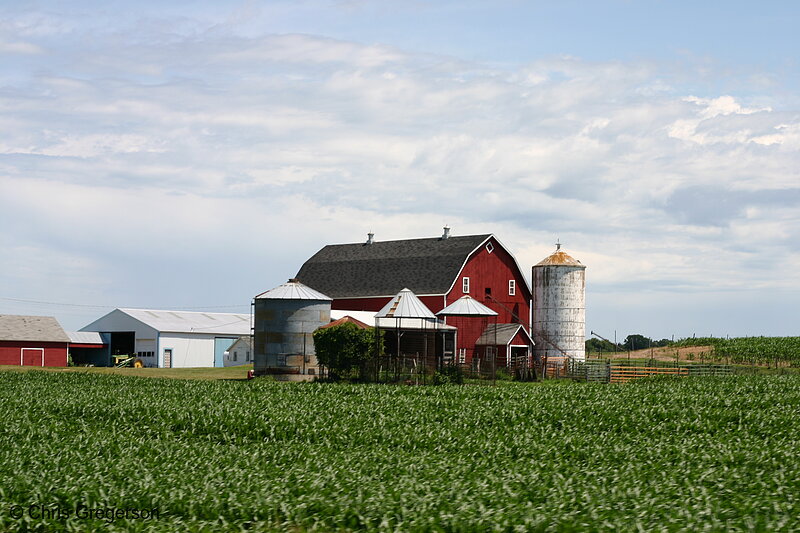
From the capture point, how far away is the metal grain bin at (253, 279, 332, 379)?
4406cm

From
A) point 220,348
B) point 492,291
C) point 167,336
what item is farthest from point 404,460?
point 220,348

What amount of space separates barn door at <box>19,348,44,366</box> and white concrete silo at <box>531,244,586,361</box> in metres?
34.0

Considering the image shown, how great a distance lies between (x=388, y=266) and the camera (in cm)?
6169

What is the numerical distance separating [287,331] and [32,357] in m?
26.2

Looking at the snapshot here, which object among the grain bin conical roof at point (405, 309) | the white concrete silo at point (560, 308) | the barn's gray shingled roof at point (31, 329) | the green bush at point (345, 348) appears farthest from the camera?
the barn's gray shingled roof at point (31, 329)

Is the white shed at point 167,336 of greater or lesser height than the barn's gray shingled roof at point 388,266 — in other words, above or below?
below

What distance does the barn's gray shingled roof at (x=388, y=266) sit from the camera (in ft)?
189

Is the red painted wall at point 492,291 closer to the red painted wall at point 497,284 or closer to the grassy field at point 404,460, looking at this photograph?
the red painted wall at point 497,284

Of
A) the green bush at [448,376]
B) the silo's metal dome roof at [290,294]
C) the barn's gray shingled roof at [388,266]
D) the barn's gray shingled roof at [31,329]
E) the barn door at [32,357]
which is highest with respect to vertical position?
the barn's gray shingled roof at [388,266]

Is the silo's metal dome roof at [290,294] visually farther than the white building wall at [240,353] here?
No

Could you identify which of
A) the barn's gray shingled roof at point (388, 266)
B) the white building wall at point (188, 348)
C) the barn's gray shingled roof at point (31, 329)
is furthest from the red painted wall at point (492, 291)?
the barn's gray shingled roof at point (31, 329)

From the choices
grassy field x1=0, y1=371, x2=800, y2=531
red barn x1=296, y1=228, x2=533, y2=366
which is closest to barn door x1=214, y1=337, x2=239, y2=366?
red barn x1=296, y1=228, x2=533, y2=366

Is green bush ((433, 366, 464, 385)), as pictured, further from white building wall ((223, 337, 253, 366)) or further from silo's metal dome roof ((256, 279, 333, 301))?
white building wall ((223, 337, 253, 366))

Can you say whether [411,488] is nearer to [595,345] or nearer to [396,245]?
[396,245]
